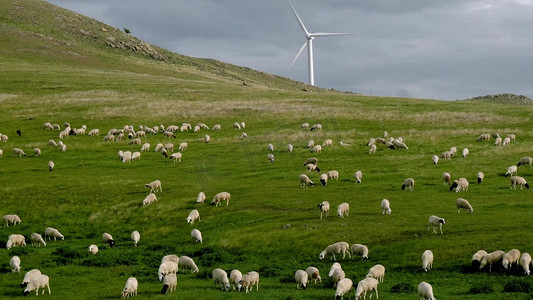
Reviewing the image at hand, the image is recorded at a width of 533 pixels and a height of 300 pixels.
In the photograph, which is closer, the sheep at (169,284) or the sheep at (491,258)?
the sheep at (169,284)

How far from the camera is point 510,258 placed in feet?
86.3

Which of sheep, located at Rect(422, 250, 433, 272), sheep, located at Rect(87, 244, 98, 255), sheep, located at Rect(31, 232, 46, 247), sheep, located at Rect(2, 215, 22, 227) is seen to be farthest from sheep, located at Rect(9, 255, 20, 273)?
sheep, located at Rect(422, 250, 433, 272)

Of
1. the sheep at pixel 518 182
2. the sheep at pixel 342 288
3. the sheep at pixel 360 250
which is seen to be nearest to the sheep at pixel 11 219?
the sheep at pixel 360 250

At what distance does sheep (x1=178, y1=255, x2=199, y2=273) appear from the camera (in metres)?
28.8

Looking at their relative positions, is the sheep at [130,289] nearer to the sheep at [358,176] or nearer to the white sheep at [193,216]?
the white sheep at [193,216]

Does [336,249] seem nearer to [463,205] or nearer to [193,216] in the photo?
[463,205]

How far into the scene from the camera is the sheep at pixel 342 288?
23.0 m

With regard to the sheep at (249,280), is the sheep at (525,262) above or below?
above

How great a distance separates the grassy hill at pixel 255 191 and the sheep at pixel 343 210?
0.36 m

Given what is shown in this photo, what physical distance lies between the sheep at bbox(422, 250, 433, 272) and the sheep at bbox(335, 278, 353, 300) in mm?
5307

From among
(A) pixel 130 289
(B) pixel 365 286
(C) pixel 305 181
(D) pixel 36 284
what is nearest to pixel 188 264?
(A) pixel 130 289

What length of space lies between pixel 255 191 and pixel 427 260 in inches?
736

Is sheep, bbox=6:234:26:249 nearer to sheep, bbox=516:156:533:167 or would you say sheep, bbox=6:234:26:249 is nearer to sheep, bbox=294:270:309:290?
sheep, bbox=294:270:309:290

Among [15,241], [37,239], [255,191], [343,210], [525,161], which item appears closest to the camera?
[15,241]
